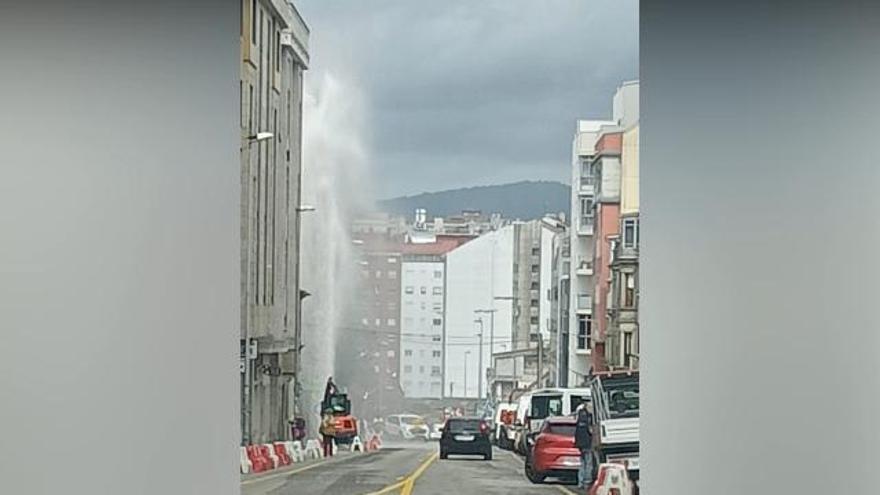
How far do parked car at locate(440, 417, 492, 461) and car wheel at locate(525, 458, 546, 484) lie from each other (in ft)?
0.53

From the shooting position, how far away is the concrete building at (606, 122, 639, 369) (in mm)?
4824

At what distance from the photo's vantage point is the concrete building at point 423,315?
16.7 ft

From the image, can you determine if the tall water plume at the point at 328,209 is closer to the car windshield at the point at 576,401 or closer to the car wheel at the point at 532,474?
the car wheel at the point at 532,474

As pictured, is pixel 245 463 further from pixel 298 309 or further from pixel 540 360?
pixel 540 360

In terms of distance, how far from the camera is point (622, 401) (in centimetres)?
496

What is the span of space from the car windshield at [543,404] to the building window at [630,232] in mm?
702

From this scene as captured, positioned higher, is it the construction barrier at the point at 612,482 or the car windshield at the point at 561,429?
the car windshield at the point at 561,429

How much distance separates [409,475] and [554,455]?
59 centimetres

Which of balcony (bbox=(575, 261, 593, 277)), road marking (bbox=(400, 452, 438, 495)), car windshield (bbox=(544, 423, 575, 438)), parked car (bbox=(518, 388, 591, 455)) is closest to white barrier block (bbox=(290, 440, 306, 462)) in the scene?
road marking (bbox=(400, 452, 438, 495))

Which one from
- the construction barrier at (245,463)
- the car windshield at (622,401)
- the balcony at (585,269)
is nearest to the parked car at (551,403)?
the car windshield at (622,401)
